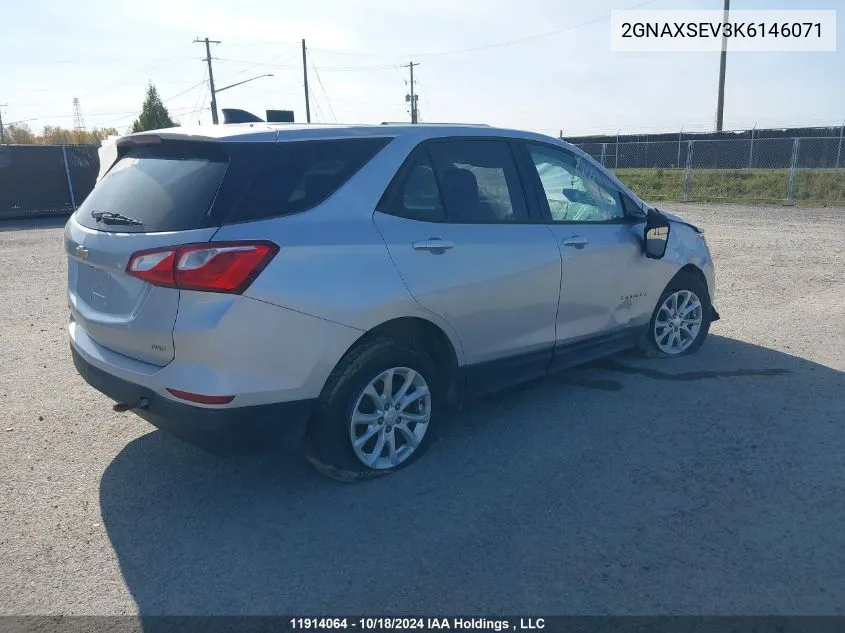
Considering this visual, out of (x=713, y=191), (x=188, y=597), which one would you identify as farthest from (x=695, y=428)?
(x=713, y=191)

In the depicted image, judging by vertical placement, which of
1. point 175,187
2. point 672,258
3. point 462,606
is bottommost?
point 462,606

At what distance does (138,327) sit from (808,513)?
11.0 ft

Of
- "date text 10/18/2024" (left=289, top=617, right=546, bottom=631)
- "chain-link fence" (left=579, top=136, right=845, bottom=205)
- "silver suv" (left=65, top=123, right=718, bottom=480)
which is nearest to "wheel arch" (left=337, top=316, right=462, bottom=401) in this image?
"silver suv" (left=65, top=123, right=718, bottom=480)

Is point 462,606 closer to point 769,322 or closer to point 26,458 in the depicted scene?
point 26,458

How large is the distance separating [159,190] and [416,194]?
1350mm

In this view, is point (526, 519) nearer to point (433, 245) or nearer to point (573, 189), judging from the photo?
point (433, 245)

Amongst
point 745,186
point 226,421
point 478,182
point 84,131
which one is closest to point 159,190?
point 226,421

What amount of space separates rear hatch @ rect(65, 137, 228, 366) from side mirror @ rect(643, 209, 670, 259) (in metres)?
3.23

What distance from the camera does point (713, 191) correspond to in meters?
24.1

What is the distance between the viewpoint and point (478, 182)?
4.32 metres

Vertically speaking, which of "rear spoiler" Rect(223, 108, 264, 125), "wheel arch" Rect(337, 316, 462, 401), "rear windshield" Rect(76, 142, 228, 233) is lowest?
"wheel arch" Rect(337, 316, 462, 401)

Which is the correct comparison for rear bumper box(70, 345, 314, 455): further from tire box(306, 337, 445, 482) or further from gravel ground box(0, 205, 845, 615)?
gravel ground box(0, 205, 845, 615)

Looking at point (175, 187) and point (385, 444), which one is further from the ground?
point (175, 187)

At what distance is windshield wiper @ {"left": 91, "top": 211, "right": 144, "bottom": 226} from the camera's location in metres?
3.47
